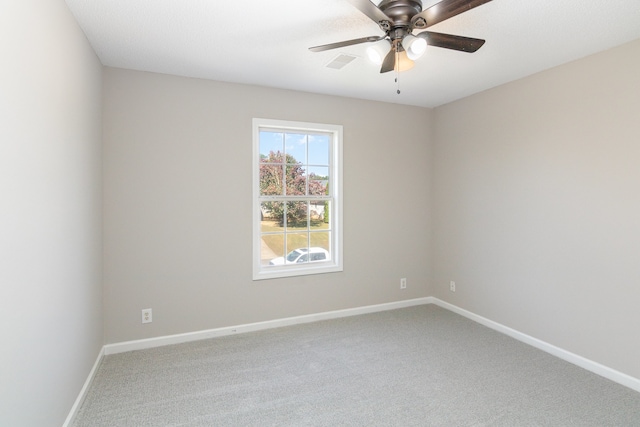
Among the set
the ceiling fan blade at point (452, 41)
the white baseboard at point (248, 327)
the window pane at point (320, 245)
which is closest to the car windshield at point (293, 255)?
the window pane at point (320, 245)

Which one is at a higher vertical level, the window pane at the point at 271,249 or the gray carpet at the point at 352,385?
the window pane at the point at 271,249

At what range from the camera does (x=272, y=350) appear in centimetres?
317

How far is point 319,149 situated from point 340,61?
119 centimetres

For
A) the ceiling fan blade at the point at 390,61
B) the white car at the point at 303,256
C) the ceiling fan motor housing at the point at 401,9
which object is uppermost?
the ceiling fan motor housing at the point at 401,9

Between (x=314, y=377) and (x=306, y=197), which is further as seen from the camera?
(x=306, y=197)

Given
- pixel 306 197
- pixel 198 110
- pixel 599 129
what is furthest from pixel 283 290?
pixel 599 129

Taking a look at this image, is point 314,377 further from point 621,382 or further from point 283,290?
point 621,382

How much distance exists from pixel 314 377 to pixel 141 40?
286 cm

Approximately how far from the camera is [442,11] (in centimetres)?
178

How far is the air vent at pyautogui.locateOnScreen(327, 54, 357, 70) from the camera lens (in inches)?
113

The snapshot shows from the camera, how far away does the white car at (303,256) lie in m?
3.87

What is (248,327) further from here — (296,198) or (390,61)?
(390,61)

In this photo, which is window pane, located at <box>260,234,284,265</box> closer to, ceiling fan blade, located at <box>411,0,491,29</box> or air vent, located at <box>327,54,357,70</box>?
air vent, located at <box>327,54,357,70</box>

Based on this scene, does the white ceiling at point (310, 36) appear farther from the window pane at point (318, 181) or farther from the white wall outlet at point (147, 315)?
the white wall outlet at point (147, 315)
